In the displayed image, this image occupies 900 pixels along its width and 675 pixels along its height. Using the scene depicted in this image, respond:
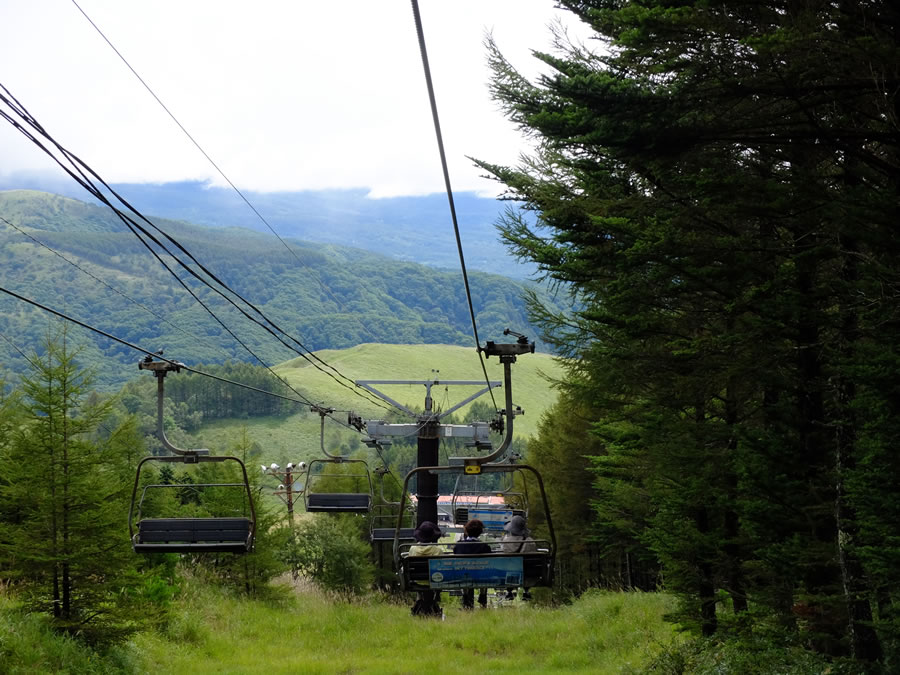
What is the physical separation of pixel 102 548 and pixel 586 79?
45.8 feet

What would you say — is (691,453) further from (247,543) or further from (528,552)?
(247,543)

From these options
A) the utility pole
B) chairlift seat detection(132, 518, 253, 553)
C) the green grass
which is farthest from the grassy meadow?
the utility pole

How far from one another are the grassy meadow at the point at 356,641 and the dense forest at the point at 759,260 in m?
6.50

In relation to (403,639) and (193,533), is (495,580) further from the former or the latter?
(403,639)

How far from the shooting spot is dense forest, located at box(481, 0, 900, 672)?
28.1ft

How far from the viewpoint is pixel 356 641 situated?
79.3 ft

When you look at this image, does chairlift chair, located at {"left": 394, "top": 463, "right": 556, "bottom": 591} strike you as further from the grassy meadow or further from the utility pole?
the utility pole

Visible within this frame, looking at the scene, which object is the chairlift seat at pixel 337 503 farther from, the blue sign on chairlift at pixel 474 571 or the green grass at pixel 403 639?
the blue sign on chairlift at pixel 474 571

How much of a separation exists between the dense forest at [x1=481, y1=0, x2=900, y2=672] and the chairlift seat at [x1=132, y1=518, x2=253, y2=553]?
6.60 metres

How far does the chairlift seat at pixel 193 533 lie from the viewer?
12.7 meters

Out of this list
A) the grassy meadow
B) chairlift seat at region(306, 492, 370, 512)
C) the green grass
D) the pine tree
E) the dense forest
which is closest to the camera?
the dense forest

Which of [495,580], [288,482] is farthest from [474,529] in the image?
[288,482]

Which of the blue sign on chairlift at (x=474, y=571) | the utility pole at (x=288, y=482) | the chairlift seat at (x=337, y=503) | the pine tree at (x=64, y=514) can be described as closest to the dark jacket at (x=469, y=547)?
the blue sign on chairlift at (x=474, y=571)

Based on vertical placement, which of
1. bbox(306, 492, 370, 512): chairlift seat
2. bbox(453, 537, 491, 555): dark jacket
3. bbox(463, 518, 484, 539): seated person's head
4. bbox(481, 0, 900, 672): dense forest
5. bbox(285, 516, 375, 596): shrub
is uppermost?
bbox(481, 0, 900, 672): dense forest
